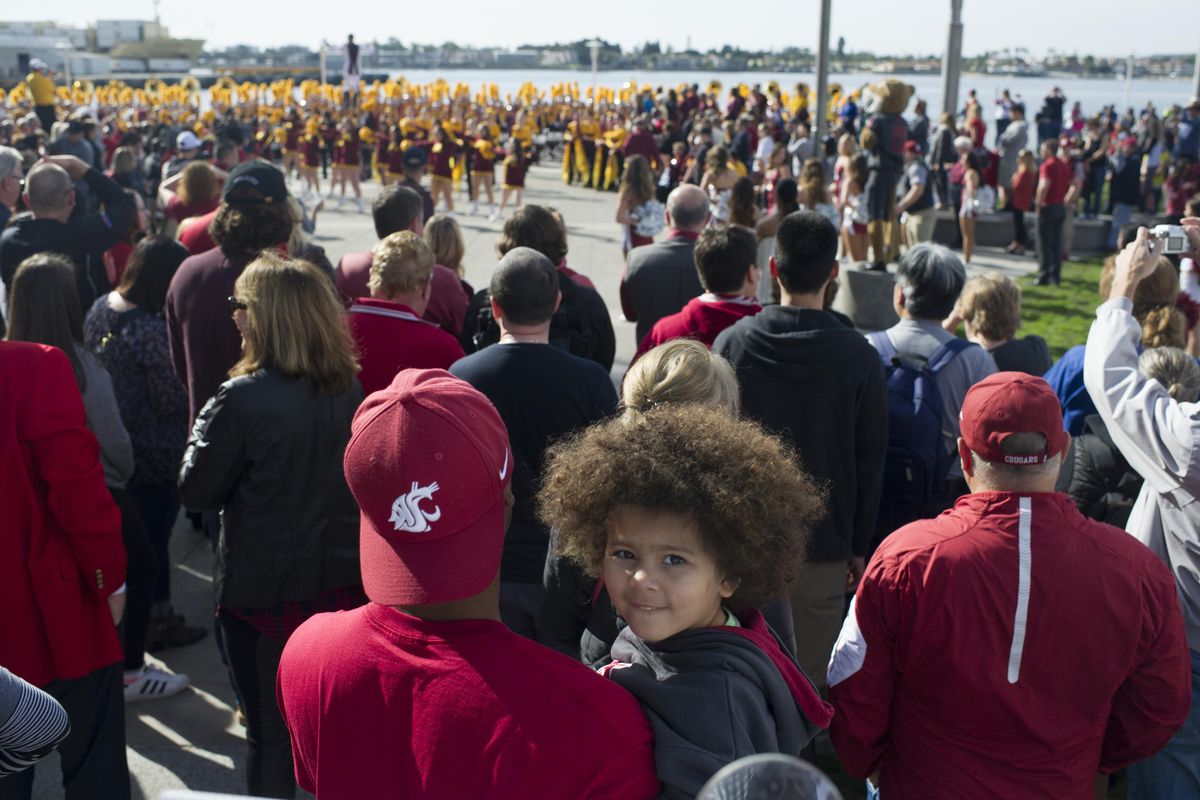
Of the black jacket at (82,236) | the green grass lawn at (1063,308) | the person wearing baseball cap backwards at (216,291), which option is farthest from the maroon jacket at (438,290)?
the green grass lawn at (1063,308)

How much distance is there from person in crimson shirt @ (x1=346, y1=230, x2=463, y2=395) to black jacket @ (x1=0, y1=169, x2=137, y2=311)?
1.62 meters

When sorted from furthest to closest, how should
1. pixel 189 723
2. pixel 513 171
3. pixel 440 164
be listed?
pixel 440 164 < pixel 513 171 < pixel 189 723

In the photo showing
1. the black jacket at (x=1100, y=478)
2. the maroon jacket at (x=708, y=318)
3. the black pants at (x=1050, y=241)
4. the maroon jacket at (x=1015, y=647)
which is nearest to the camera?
the maroon jacket at (x=1015, y=647)

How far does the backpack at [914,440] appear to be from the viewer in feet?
12.3

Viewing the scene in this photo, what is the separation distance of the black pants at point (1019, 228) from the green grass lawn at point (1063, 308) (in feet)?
3.19

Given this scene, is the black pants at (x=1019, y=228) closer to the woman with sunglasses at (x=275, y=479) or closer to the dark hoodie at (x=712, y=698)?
the woman with sunglasses at (x=275, y=479)

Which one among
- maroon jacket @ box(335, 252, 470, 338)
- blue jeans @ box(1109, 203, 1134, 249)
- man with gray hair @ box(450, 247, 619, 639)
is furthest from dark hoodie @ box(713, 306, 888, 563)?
blue jeans @ box(1109, 203, 1134, 249)

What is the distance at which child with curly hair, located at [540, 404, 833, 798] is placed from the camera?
1.56 m

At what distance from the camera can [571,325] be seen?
15.0 ft

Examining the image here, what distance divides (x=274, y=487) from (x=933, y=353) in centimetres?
239

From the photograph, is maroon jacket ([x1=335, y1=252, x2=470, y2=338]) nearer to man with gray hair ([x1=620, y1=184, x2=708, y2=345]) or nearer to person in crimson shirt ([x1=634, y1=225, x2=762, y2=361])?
man with gray hair ([x1=620, y1=184, x2=708, y2=345])

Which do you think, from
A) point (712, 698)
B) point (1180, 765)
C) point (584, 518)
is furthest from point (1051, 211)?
point (712, 698)

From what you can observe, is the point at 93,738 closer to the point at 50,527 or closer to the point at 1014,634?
the point at 50,527

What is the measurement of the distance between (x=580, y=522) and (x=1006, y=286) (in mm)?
3086
